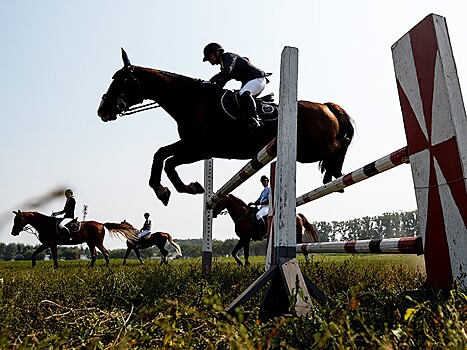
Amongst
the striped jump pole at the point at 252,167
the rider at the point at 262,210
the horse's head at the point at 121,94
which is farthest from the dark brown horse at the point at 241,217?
the striped jump pole at the point at 252,167

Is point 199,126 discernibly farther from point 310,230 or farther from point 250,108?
point 310,230

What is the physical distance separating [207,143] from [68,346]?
3.10 metres

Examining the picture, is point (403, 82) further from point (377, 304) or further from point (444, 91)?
point (377, 304)

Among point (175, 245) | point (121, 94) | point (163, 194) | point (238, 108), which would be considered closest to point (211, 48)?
point (238, 108)

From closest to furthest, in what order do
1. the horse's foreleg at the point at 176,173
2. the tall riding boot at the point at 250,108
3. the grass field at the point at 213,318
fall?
1. the grass field at the point at 213,318
2. the tall riding boot at the point at 250,108
3. the horse's foreleg at the point at 176,173

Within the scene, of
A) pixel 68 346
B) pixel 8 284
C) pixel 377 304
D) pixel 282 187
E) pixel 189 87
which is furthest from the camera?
pixel 189 87

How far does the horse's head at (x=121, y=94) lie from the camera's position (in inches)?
187

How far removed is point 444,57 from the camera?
181 centimetres

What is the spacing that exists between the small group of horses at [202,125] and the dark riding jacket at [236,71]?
0.40 ft

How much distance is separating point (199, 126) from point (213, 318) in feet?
10.1

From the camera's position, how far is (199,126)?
4.40 metres

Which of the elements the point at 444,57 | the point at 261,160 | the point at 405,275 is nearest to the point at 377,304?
the point at 444,57

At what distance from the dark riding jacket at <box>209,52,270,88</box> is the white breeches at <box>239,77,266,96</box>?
0.05 m

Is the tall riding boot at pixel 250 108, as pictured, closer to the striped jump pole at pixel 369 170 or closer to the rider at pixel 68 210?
the striped jump pole at pixel 369 170
